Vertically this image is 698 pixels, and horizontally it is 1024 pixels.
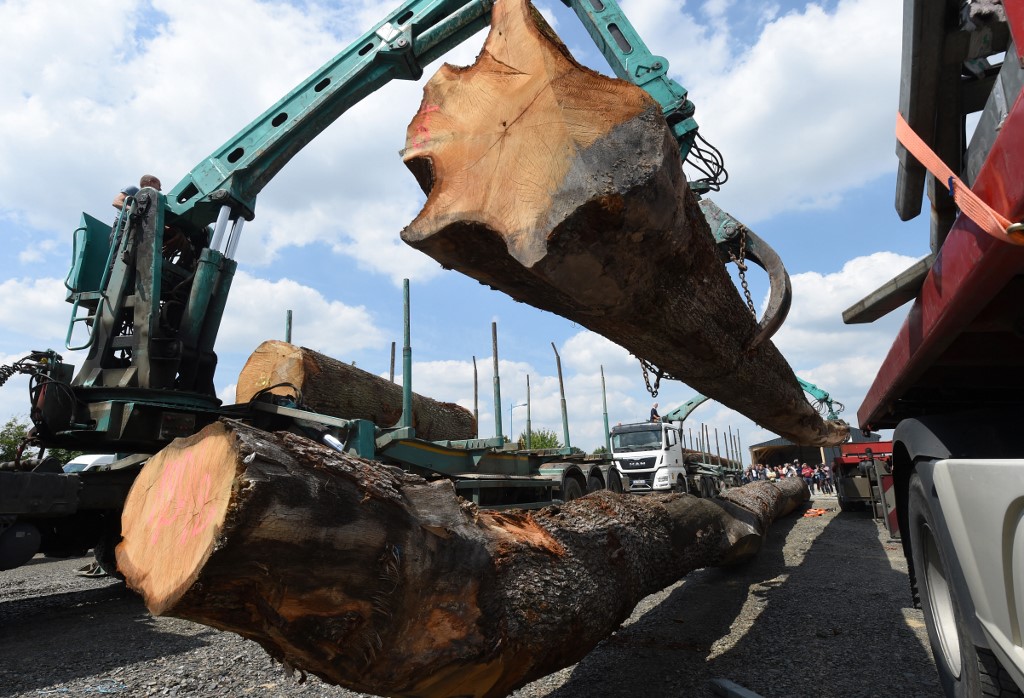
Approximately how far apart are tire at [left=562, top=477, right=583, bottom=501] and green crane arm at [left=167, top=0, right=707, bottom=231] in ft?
19.4

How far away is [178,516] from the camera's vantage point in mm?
1551

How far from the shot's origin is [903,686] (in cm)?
310

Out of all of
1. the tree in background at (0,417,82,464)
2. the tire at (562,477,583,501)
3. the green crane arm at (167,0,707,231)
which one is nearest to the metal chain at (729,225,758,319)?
the green crane arm at (167,0,707,231)

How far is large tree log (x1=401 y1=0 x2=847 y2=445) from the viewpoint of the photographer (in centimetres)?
192

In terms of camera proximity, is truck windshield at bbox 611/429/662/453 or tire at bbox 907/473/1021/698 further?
truck windshield at bbox 611/429/662/453

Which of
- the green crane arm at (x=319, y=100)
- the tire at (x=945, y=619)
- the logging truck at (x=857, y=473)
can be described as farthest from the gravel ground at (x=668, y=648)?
the logging truck at (x=857, y=473)

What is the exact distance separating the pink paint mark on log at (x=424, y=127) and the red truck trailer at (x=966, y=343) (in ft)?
5.27

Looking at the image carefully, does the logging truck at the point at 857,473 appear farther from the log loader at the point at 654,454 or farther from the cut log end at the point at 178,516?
the cut log end at the point at 178,516

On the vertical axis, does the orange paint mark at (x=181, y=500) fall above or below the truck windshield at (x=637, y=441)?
below

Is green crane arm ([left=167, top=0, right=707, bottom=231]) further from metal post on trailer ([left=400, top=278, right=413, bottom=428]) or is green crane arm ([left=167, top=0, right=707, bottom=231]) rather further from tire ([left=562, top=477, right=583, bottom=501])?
tire ([left=562, top=477, right=583, bottom=501])

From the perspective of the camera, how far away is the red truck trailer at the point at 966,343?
1.48m

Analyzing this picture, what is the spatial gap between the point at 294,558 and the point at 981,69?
8.77 ft

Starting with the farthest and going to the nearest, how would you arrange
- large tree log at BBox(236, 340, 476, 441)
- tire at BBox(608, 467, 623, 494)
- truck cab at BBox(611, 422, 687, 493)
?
1. truck cab at BBox(611, 422, 687, 493)
2. tire at BBox(608, 467, 623, 494)
3. large tree log at BBox(236, 340, 476, 441)

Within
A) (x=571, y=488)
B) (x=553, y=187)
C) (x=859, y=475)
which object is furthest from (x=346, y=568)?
(x=859, y=475)
